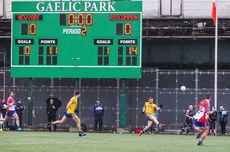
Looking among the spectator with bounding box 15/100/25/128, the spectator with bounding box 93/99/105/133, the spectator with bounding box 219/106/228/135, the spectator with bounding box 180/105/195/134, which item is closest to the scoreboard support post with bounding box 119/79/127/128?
the spectator with bounding box 93/99/105/133

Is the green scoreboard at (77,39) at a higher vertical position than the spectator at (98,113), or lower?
higher

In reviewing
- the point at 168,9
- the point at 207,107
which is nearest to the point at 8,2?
the point at 168,9

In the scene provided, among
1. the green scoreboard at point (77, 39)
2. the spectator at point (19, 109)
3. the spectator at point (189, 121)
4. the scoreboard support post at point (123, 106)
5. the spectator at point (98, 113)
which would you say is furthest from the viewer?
the spectator at point (19, 109)

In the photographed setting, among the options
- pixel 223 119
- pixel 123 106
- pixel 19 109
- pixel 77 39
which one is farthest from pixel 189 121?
pixel 19 109

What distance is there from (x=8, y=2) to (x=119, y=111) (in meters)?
10.2

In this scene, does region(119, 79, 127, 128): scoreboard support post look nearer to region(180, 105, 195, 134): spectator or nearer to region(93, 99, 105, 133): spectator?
region(93, 99, 105, 133): spectator

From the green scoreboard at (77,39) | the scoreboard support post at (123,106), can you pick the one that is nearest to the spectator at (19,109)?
the green scoreboard at (77,39)

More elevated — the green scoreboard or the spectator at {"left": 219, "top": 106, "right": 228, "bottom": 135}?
the green scoreboard

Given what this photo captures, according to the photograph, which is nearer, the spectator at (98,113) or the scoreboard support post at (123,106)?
the scoreboard support post at (123,106)

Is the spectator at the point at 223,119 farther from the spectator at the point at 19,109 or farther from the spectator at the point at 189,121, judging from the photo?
the spectator at the point at 19,109

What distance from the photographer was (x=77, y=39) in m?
42.6

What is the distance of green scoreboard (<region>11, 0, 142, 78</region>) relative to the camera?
139 ft

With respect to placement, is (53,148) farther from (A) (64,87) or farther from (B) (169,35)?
(B) (169,35)

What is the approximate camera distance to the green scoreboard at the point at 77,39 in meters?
42.3
